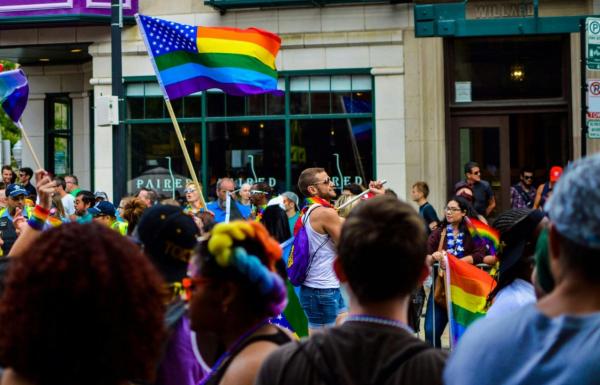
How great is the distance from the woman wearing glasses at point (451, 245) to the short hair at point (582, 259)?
7496 millimetres

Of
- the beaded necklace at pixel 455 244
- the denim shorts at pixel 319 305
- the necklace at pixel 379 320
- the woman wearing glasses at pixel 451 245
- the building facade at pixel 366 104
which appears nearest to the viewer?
the necklace at pixel 379 320

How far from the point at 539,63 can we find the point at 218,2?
5.87 meters

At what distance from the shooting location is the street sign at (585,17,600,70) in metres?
12.1

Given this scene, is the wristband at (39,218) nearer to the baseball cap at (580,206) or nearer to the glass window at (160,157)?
the baseball cap at (580,206)

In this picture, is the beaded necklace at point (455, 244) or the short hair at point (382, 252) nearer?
the short hair at point (382, 252)

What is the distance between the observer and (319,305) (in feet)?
31.3

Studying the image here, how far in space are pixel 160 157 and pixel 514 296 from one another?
14273 millimetres

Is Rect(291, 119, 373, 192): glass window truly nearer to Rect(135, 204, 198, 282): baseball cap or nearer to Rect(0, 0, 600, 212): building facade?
Rect(0, 0, 600, 212): building facade

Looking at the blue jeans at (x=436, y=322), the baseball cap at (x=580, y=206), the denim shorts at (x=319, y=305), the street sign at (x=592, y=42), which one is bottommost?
the blue jeans at (x=436, y=322)

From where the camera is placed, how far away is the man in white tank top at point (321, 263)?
30.7 feet

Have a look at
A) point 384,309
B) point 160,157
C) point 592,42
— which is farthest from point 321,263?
point 160,157

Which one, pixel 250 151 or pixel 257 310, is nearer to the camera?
pixel 257 310

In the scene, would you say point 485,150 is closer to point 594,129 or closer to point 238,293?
point 594,129

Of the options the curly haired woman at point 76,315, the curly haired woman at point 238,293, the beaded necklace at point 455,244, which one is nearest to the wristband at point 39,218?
the curly haired woman at point 238,293
